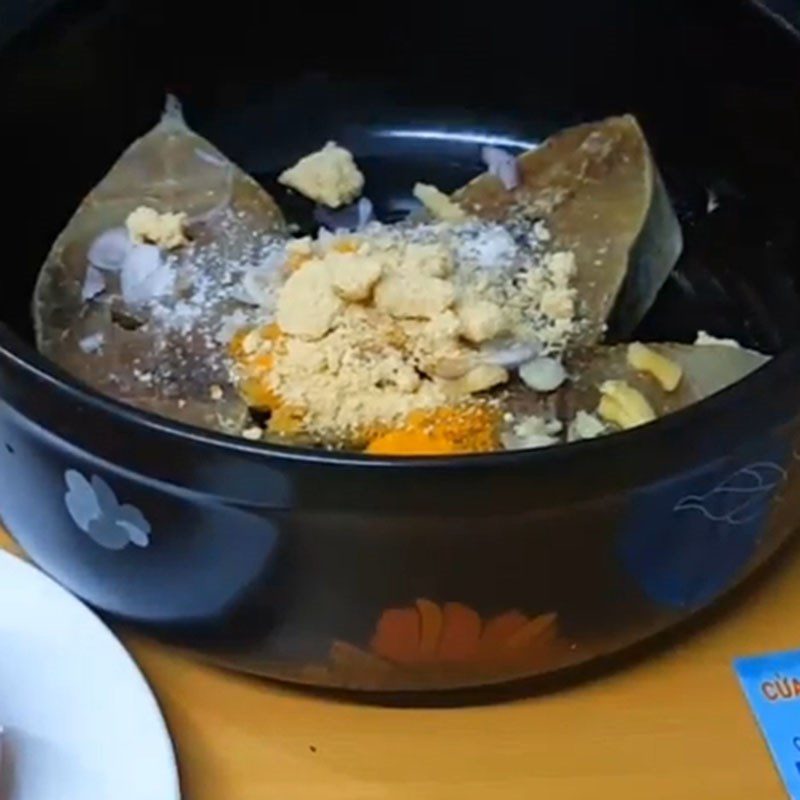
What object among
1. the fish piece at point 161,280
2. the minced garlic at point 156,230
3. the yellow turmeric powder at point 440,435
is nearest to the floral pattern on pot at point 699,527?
the yellow turmeric powder at point 440,435

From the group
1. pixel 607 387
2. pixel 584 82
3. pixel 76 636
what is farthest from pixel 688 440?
pixel 584 82

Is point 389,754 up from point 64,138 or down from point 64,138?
down

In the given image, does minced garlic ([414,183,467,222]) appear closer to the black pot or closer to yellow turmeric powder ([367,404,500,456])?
the black pot

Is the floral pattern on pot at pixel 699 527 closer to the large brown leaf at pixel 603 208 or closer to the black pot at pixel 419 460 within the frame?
the black pot at pixel 419 460

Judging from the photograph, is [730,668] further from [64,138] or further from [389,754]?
[64,138]

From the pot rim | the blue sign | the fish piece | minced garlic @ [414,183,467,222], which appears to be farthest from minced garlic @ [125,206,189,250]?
the blue sign

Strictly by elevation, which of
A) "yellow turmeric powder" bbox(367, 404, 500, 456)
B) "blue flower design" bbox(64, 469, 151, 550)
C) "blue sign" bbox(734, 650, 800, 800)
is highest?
"blue flower design" bbox(64, 469, 151, 550)
